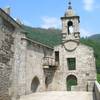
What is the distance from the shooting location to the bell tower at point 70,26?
20688mm

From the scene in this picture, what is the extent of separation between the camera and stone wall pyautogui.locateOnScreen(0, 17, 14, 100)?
911 cm

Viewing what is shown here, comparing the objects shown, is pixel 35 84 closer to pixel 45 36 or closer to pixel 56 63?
pixel 56 63

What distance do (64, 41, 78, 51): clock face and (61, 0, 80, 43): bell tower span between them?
0.33 meters

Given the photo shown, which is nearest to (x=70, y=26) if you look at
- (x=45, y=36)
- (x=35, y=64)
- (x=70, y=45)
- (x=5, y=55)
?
(x=70, y=45)

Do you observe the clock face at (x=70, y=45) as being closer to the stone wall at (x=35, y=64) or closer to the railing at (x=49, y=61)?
the railing at (x=49, y=61)

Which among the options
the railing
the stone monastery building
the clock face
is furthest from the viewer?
the clock face

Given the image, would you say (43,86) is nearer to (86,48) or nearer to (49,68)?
(49,68)

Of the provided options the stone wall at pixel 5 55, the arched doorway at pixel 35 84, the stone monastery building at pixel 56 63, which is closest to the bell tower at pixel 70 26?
the stone monastery building at pixel 56 63

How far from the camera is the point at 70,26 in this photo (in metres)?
21.5

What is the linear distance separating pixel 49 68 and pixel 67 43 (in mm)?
3081

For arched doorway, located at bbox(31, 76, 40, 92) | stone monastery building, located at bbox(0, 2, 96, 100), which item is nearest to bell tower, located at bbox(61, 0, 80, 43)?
stone monastery building, located at bbox(0, 2, 96, 100)

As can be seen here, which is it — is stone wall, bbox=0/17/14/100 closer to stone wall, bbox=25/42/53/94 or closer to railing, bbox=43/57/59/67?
stone wall, bbox=25/42/53/94

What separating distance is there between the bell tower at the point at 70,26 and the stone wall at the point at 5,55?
11134mm

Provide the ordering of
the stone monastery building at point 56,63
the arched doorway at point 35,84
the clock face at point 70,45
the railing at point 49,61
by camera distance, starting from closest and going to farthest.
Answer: the stone monastery building at point 56,63 → the arched doorway at point 35,84 → the railing at point 49,61 → the clock face at point 70,45
